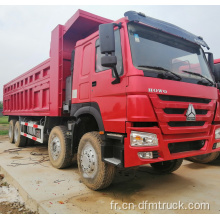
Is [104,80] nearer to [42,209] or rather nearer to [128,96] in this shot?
[128,96]

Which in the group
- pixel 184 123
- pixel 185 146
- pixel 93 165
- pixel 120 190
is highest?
pixel 184 123

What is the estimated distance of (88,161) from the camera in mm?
3262

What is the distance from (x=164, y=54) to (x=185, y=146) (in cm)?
139

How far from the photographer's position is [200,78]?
323 centimetres

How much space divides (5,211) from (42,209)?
61 centimetres

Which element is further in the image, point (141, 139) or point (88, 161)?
point (88, 161)

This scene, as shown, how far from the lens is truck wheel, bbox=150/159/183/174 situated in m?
3.96

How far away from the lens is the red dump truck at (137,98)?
2.57 m

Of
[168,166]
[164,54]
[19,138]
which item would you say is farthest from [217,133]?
[19,138]

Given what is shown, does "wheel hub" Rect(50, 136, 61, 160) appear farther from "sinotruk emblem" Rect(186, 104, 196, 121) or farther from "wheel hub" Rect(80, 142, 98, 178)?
"sinotruk emblem" Rect(186, 104, 196, 121)

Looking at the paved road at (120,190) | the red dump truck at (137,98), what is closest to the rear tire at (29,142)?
the paved road at (120,190)

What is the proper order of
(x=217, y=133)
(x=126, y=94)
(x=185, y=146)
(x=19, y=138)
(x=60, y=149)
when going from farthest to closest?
(x=19, y=138) → (x=60, y=149) → (x=217, y=133) → (x=185, y=146) → (x=126, y=94)

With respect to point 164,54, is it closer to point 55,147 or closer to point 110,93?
point 110,93

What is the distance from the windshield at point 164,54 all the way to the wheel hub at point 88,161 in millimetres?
1488
